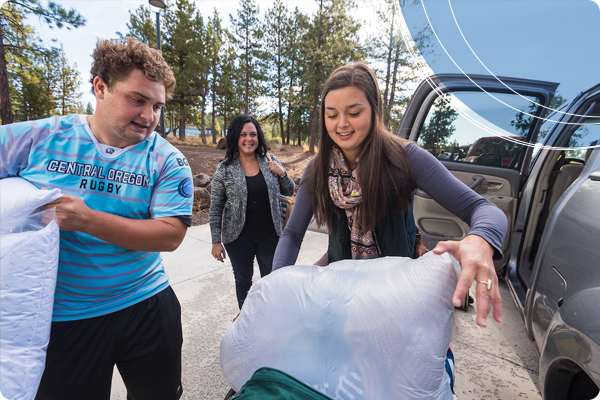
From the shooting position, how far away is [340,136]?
128 cm

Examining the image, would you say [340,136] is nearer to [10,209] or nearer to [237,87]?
[10,209]

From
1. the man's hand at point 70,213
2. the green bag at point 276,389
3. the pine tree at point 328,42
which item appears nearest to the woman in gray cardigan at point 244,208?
the man's hand at point 70,213

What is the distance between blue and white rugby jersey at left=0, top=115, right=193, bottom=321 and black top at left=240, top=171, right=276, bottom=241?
134 centimetres

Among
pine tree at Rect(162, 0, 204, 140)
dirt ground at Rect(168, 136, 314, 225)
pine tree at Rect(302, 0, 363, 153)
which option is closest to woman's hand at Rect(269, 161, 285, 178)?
dirt ground at Rect(168, 136, 314, 225)

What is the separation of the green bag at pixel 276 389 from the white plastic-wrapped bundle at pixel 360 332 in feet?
0.21

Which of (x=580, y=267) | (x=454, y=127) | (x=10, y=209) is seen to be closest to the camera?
(x=10, y=209)

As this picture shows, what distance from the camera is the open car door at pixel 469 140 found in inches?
107

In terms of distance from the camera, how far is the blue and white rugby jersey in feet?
3.63

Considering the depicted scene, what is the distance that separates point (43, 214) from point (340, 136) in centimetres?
110

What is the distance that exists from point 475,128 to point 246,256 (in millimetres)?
2546

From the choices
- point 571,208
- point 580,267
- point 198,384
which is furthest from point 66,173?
point 571,208

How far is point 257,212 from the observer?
2.61 metres

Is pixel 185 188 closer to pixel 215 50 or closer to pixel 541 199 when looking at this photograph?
pixel 541 199

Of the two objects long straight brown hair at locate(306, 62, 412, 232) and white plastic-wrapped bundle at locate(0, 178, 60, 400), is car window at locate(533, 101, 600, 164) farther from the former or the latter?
white plastic-wrapped bundle at locate(0, 178, 60, 400)
